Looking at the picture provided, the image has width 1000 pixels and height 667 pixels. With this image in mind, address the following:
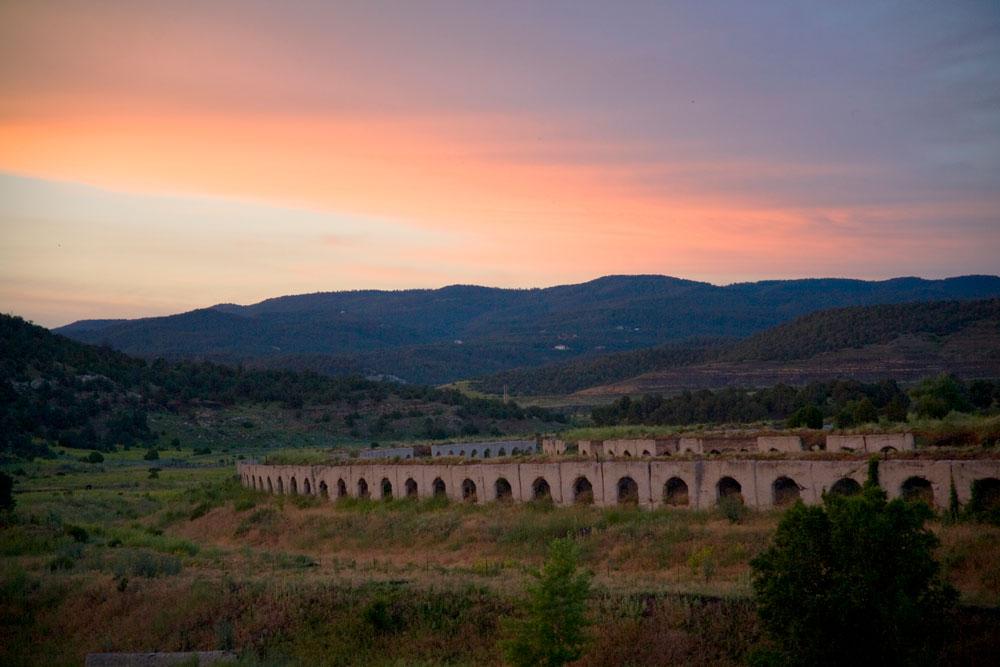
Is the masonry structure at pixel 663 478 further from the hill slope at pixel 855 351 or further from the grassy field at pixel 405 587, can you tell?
the hill slope at pixel 855 351

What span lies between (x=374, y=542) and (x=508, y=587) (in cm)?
1132

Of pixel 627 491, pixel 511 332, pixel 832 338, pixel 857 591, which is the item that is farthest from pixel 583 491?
pixel 511 332

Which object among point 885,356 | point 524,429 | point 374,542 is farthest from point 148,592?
point 885,356

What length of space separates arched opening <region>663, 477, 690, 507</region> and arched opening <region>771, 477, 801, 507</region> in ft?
7.93

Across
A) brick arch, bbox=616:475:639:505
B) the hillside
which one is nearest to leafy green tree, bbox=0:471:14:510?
brick arch, bbox=616:475:639:505

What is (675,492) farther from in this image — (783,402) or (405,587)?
(783,402)

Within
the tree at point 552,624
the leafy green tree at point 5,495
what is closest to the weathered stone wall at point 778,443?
the tree at point 552,624

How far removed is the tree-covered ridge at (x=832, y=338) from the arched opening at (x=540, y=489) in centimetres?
5396

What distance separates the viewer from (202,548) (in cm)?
2838

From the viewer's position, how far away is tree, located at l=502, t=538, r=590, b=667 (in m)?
15.1

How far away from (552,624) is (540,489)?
51.0ft

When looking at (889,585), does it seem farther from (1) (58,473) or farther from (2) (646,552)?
(1) (58,473)

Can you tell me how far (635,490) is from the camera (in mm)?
28578

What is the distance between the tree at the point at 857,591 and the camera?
13914 mm
